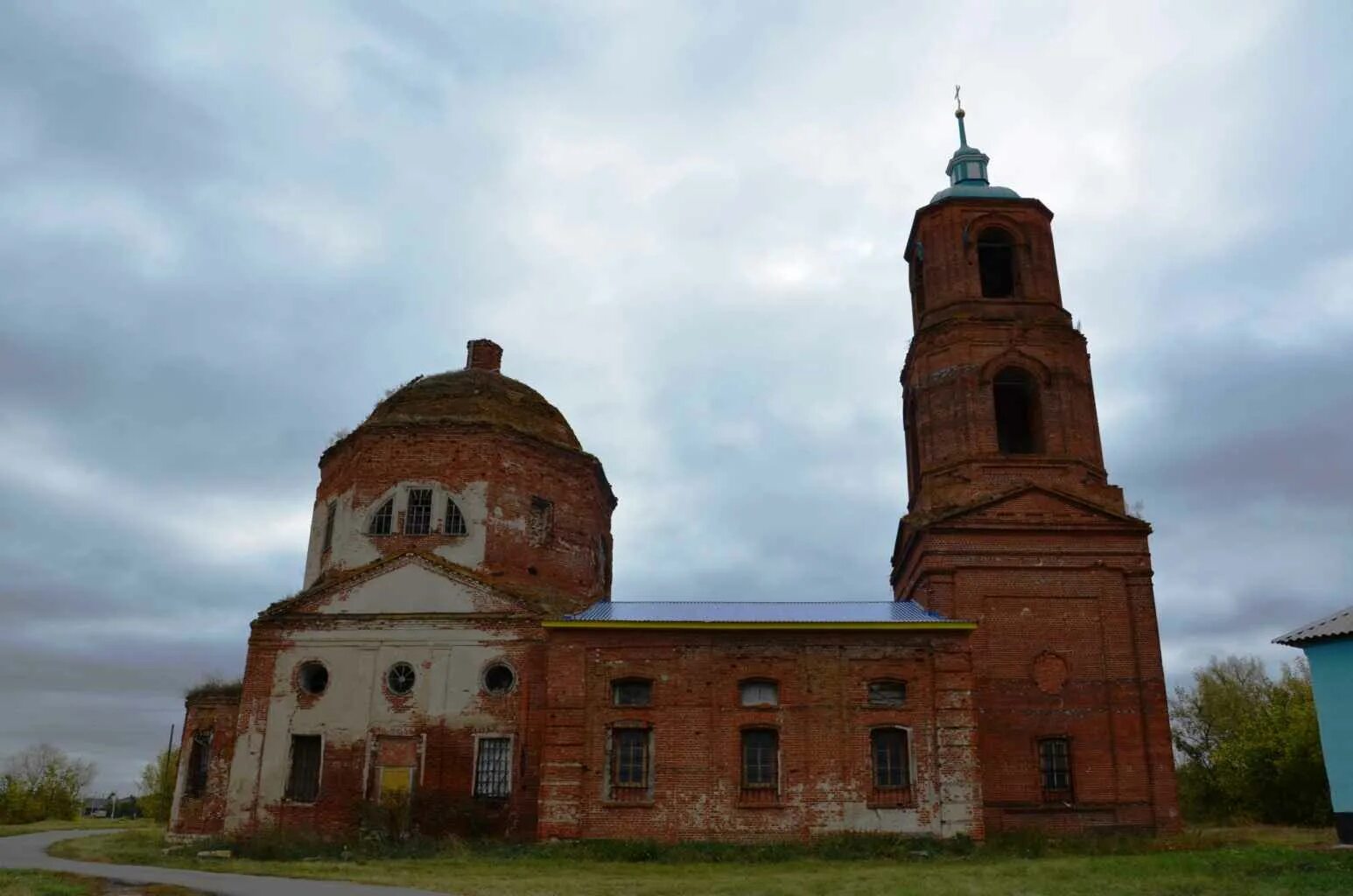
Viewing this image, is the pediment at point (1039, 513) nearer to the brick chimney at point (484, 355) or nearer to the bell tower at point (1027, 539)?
the bell tower at point (1027, 539)

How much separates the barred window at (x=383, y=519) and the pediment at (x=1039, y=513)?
13.7m

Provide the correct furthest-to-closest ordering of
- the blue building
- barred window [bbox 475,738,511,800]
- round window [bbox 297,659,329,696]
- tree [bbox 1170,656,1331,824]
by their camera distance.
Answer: tree [bbox 1170,656,1331,824] → round window [bbox 297,659,329,696] → barred window [bbox 475,738,511,800] → the blue building

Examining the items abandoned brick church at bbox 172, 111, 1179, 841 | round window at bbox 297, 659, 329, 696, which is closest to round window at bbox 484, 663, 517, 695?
abandoned brick church at bbox 172, 111, 1179, 841

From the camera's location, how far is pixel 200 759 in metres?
24.5

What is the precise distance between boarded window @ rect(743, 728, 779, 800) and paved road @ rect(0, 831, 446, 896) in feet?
26.8

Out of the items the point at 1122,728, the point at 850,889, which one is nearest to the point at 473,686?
the point at 850,889

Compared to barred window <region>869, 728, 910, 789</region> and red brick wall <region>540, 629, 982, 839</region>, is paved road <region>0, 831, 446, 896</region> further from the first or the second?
barred window <region>869, 728, 910, 789</region>

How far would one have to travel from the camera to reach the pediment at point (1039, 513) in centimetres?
2223

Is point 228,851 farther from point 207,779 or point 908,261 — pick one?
point 908,261

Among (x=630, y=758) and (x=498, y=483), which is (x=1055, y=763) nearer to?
(x=630, y=758)

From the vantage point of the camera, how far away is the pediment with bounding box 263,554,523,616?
22.3 meters

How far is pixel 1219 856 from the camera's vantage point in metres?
15.8

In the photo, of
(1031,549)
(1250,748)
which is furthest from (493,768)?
(1250,748)

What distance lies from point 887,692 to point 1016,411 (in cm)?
935
